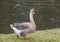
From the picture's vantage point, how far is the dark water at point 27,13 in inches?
650

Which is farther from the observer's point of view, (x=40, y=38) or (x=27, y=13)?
(x=27, y=13)

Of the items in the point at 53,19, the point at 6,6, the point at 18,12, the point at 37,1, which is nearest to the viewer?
the point at 53,19

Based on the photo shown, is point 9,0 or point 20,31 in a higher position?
point 20,31

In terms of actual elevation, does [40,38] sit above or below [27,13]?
above

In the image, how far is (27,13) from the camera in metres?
18.8

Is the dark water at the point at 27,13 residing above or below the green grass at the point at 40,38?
below

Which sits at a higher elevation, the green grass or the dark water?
the green grass

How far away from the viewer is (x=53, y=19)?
58.1ft

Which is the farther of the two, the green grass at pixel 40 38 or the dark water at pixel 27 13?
the dark water at pixel 27 13

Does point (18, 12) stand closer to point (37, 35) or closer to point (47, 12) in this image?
point (47, 12)

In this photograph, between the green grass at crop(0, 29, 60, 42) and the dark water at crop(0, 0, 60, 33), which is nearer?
the green grass at crop(0, 29, 60, 42)

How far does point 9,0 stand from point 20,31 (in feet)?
44.5

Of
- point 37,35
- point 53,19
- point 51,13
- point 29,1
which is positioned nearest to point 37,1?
point 29,1

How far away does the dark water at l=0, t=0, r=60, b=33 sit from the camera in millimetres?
16522
